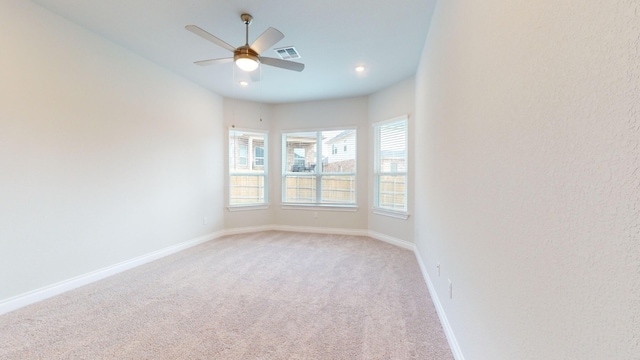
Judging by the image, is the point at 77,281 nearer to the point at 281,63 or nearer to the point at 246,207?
the point at 246,207

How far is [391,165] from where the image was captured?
4.84 metres

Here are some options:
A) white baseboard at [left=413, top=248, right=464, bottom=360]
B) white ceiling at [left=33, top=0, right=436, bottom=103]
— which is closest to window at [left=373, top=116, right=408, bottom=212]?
white ceiling at [left=33, top=0, right=436, bottom=103]

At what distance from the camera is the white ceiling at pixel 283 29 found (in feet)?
8.27

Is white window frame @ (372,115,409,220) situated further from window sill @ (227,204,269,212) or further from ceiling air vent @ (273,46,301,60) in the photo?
window sill @ (227,204,269,212)

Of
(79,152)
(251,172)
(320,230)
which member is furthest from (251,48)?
(320,230)

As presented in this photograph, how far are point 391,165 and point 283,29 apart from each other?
2941 millimetres

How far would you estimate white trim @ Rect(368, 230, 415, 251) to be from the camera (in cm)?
430

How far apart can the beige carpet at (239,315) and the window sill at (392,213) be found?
3.05 ft

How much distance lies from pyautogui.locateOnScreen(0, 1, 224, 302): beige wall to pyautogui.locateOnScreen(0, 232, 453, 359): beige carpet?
488 millimetres

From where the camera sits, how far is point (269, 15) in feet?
8.64

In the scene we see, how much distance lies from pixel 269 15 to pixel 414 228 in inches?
138

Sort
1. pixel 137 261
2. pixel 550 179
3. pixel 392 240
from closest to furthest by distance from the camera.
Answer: pixel 550 179, pixel 137 261, pixel 392 240

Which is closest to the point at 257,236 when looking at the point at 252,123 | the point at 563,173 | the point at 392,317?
the point at 252,123

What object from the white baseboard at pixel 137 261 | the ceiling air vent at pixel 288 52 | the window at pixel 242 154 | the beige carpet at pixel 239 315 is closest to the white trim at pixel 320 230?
the white baseboard at pixel 137 261
